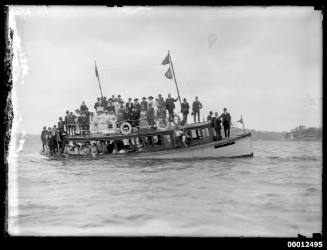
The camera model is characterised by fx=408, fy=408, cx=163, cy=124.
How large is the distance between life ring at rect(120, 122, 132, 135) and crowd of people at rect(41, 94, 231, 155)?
0.11 metres

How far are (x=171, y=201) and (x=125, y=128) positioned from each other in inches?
265

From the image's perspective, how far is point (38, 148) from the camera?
36.1ft

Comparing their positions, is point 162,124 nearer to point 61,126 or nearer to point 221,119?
point 221,119

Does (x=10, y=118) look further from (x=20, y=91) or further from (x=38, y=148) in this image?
(x=38, y=148)

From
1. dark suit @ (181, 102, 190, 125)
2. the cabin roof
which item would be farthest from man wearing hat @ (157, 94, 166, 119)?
the cabin roof

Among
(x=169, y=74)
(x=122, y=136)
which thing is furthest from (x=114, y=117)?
(x=169, y=74)

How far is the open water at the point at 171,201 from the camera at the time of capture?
8.42 m

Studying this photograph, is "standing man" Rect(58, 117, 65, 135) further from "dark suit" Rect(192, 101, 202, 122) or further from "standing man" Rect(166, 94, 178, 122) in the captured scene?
"dark suit" Rect(192, 101, 202, 122)

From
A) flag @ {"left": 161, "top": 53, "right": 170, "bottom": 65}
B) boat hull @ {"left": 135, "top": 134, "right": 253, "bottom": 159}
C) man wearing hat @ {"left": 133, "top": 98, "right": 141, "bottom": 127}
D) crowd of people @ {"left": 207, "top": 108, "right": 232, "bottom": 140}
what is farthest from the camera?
boat hull @ {"left": 135, "top": 134, "right": 253, "bottom": 159}

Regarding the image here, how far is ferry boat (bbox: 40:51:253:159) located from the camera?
1469 centimetres

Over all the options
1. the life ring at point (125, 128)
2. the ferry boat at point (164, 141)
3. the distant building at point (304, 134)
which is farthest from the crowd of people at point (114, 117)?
the distant building at point (304, 134)

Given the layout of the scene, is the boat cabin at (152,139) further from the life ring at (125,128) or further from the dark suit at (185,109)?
the dark suit at (185,109)
